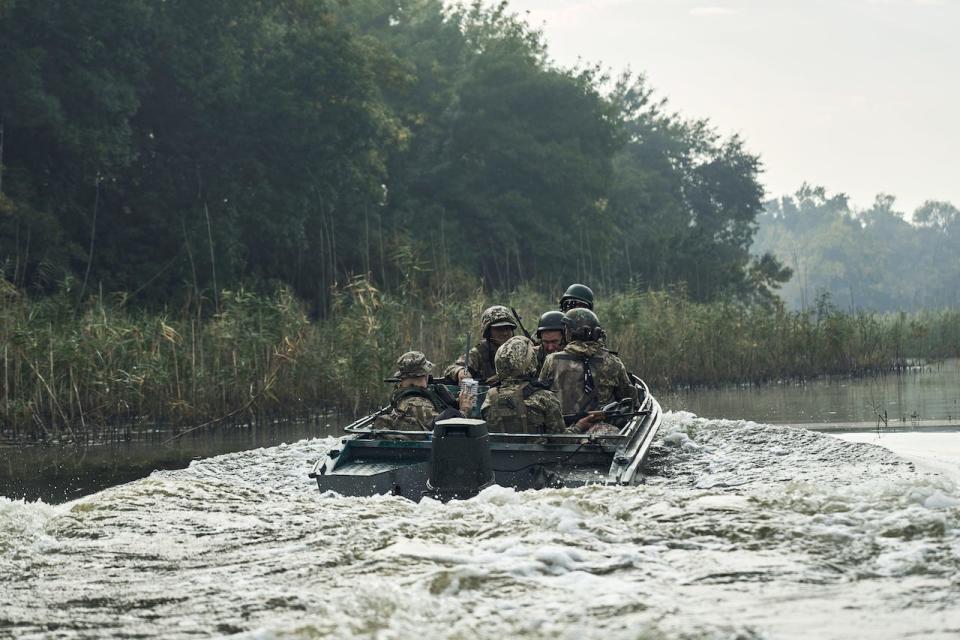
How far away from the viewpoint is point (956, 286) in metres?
103

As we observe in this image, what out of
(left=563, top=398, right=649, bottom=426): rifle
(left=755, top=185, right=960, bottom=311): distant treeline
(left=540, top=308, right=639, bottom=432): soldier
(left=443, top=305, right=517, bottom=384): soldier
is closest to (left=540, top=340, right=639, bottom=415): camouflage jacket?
(left=540, top=308, right=639, bottom=432): soldier

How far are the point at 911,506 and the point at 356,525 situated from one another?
3691 millimetres

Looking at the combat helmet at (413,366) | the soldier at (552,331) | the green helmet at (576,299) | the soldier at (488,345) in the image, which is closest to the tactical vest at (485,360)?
the soldier at (488,345)

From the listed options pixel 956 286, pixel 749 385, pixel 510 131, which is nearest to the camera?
pixel 749 385

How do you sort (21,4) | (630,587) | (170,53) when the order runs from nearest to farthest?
1. (630,587)
2. (21,4)
3. (170,53)

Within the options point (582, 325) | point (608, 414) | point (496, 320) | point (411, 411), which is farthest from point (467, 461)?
point (496, 320)

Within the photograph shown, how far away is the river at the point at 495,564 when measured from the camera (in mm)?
6438

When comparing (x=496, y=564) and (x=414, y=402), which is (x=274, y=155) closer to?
(x=414, y=402)

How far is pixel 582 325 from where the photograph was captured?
11797mm

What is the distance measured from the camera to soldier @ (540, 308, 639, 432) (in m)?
11.8

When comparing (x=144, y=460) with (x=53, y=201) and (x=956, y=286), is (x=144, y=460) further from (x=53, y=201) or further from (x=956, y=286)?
(x=956, y=286)

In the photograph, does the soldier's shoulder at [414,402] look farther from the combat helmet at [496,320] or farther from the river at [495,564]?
the combat helmet at [496,320]

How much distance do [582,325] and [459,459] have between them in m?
2.54

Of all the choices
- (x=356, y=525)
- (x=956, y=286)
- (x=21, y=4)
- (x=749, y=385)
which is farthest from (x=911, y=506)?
(x=956, y=286)
